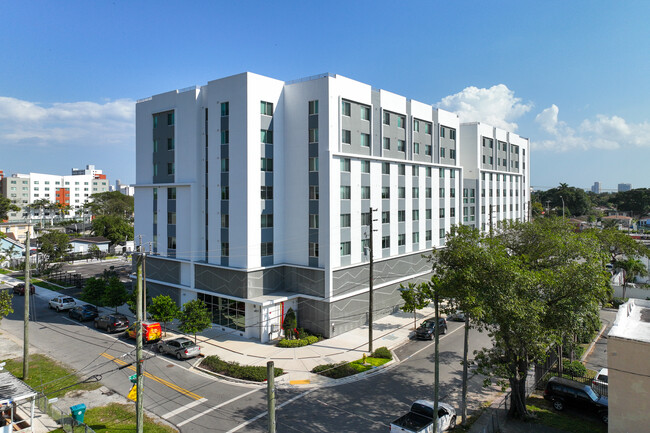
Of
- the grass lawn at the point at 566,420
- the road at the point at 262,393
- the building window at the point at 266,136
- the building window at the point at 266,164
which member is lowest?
the grass lawn at the point at 566,420

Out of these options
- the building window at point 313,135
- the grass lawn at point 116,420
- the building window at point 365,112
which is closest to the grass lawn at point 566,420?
the grass lawn at point 116,420

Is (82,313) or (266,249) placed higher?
(266,249)

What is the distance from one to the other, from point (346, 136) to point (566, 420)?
2633 cm

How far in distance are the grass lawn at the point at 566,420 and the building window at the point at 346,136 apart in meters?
24.5

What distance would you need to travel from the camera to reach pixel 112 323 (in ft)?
116

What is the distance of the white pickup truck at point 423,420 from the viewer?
59.5 ft

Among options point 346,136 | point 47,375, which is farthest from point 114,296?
point 346,136

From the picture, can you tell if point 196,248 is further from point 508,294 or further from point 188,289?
point 508,294

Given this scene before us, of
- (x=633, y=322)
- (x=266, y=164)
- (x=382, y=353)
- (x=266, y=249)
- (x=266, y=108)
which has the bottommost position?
(x=382, y=353)

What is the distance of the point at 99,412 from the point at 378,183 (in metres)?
29.1

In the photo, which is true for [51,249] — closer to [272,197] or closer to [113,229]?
[113,229]

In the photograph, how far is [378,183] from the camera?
39875 millimetres

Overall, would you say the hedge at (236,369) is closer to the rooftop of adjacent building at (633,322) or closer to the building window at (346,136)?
the rooftop of adjacent building at (633,322)

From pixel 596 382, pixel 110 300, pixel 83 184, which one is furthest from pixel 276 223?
pixel 83 184
